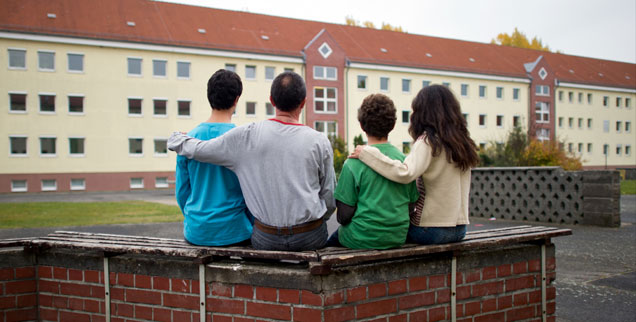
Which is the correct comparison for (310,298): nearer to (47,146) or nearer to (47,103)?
(47,146)

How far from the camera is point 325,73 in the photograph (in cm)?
4325

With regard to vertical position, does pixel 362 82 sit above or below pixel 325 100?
above

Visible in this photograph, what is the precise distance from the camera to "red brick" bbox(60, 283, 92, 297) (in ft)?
12.0

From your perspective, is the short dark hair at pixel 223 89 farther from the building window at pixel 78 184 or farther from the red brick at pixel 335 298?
the building window at pixel 78 184

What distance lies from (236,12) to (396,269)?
4588cm

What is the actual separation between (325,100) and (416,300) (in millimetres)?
40563

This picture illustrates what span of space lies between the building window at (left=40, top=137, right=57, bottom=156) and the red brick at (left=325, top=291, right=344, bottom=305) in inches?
1417

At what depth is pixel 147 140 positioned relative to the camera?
122ft

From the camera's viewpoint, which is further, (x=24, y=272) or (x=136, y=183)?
(x=136, y=183)

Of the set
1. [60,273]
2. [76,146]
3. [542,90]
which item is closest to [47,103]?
[76,146]

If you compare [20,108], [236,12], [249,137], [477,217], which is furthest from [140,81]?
[249,137]

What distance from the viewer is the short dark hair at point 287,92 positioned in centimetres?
325

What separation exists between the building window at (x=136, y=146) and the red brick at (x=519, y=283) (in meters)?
35.8

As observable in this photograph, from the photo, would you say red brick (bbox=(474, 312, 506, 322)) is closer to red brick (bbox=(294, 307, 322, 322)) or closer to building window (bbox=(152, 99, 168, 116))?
red brick (bbox=(294, 307, 322, 322))
